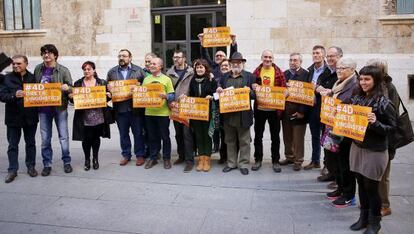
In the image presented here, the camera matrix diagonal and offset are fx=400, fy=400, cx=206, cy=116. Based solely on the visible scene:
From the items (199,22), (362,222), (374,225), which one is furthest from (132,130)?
(199,22)

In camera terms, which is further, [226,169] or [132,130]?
[132,130]

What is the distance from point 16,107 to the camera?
6.09 m

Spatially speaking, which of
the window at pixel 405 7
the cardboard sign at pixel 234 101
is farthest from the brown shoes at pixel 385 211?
the window at pixel 405 7

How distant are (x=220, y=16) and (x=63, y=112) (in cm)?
702

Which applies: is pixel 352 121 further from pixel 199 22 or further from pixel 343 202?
pixel 199 22

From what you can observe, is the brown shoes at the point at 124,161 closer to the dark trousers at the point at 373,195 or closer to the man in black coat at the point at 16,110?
the man in black coat at the point at 16,110

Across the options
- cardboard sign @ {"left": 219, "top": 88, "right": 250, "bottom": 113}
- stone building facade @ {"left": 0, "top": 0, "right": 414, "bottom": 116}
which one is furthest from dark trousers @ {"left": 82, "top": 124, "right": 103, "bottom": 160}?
stone building facade @ {"left": 0, "top": 0, "right": 414, "bottom": 116}

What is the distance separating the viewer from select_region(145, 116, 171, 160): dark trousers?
6.80 metres

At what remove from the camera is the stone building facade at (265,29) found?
10.5 meters

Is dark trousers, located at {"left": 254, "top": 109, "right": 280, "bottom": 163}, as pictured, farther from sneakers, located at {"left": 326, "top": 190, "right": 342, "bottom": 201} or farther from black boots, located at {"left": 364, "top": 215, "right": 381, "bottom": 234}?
black boots, located at {"left": 364, "top": 215, "right": 381, "bottom": 234}

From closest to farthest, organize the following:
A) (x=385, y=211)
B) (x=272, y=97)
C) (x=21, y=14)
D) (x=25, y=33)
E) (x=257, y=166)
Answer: (x=385, y=211) → (x=272, y=97) → (x=257, y=166) → (x=25, y=33) → (x=21, y=14)

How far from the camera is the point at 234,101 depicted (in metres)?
6.30

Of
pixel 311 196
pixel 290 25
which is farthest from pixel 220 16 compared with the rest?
pixel 311 196

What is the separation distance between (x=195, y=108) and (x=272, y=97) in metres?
1.25
